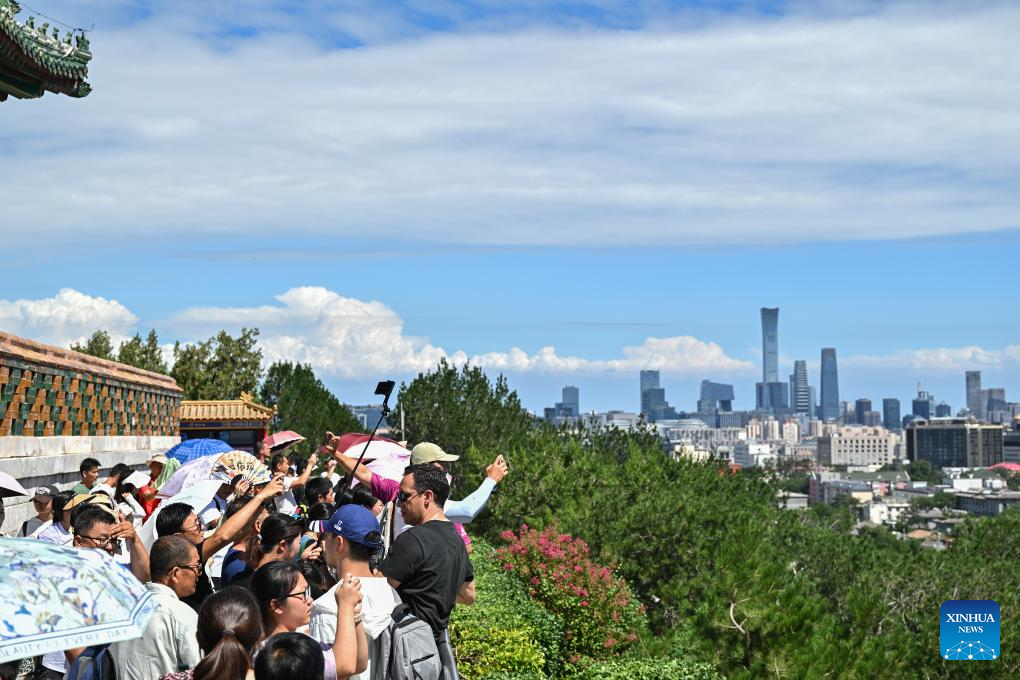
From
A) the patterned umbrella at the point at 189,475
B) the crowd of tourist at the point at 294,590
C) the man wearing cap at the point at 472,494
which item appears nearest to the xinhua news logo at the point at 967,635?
the patterned umbrella at the point at 189,475

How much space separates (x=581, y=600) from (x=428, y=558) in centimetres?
984

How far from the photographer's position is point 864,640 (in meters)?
20.7

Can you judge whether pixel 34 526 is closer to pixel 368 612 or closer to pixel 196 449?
pixel 196 449

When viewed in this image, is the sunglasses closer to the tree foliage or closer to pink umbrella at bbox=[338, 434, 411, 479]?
pink umbrella at bbox=[338, 434, 411, 479]

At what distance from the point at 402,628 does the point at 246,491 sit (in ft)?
10.8

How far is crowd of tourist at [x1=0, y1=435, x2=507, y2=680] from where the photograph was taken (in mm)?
4758

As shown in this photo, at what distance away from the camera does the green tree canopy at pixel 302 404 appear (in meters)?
50.5

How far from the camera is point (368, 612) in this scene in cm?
579

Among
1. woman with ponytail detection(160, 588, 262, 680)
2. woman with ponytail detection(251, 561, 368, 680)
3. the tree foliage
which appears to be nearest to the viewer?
woman with ponytail detection(160, 588, 262, 680)

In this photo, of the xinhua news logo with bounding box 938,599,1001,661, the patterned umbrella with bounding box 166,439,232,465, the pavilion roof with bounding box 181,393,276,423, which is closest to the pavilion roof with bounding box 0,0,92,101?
the patterned umbrella with bounding box 166,439,232,465

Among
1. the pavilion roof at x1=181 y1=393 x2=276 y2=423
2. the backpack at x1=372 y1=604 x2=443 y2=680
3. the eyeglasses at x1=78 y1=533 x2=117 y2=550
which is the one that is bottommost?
the backpack at x1=372 y1=604 x2=443 y2=680

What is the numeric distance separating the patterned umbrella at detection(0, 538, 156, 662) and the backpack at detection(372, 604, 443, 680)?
4.96 feet

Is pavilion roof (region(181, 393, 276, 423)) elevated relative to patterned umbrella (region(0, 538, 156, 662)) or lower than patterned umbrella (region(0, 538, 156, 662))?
elevated

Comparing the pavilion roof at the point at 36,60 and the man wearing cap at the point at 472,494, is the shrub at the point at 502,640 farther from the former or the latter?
the pavilion roof at the point at 36,60
